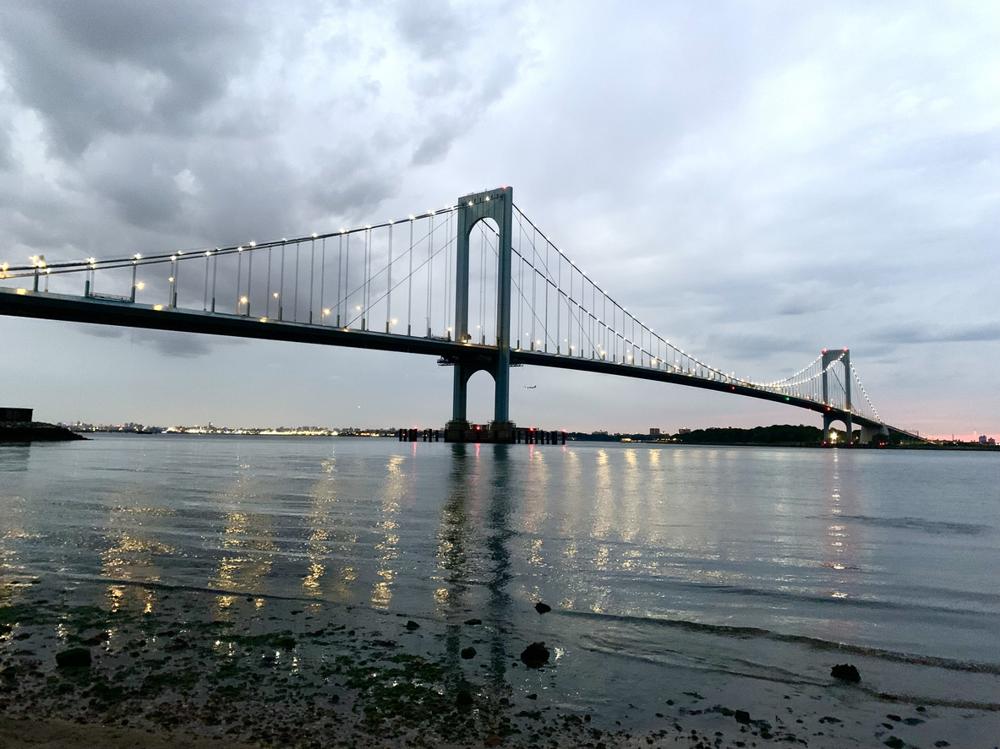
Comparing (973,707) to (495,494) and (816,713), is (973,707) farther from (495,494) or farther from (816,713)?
(495,494)

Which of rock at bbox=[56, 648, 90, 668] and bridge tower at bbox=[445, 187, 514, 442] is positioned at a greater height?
bridge tower at bbox=[445, 187, 514, 442]

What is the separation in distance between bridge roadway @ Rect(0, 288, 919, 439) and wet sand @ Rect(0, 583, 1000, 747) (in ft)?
178

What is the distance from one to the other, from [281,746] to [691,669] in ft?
12.1

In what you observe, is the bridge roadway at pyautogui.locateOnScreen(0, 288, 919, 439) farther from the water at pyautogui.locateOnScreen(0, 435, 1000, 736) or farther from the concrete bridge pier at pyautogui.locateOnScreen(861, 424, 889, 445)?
the concrete bridge pier at pyautogui.locateOnScreen(861, 424, 889, 445)

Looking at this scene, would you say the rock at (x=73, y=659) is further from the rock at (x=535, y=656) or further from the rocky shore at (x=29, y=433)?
the rocky shore at (x=29, y=433)

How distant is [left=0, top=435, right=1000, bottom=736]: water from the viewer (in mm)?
6879

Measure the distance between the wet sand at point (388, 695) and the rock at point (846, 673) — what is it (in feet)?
0.60

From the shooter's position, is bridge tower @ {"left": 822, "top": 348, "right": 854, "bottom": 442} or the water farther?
bridge tower @ {"left": 822, "top": 348, "right": 854, "bottom": 442}

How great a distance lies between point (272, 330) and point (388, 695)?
62.9 metres

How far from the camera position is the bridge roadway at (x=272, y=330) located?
5234 centimetres

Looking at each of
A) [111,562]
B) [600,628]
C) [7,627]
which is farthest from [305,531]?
[600,628]

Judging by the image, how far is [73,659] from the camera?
557 centimetres

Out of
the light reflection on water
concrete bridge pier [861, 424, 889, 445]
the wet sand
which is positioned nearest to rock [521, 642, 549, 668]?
the wet sand

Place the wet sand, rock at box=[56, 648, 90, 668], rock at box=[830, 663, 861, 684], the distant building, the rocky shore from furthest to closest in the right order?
the distant building < the rocky shore < rock at box=[830, 663, 861, 684] < rock at box=[56, 648, 90, 668] < the wet sand
